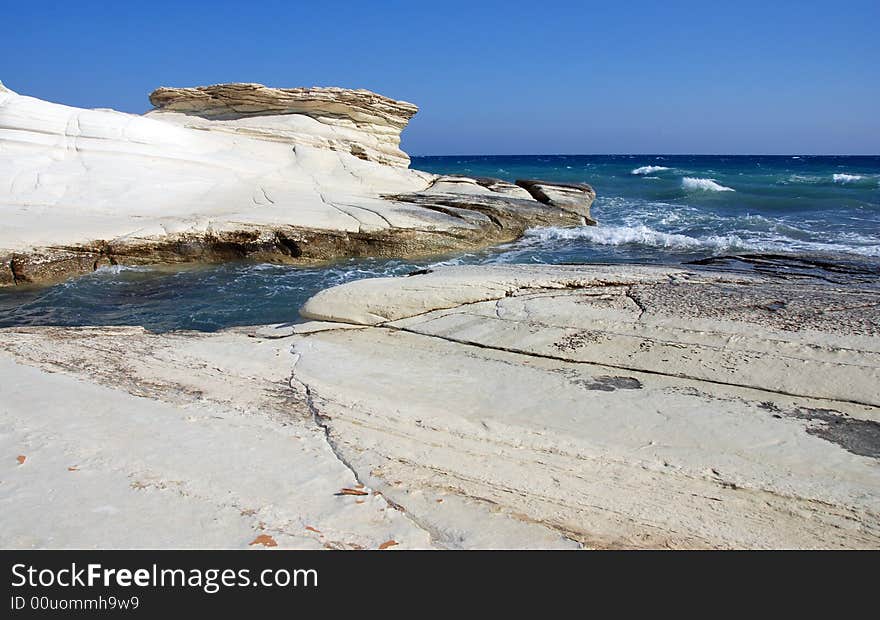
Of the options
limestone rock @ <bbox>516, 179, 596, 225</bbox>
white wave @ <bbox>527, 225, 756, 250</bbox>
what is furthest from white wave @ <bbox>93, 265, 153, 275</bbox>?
limestone rock @ <bbox>516, 179, 596, 225</bbox>

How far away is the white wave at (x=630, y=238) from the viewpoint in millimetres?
11734

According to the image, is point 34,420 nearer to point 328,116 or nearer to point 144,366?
point 144,366

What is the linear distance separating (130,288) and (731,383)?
7.36 meters

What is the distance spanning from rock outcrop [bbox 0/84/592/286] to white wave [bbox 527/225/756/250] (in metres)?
0.62

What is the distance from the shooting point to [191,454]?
295cm

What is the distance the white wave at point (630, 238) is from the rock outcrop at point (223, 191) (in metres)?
0.62

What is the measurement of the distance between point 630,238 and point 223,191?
25.2 feet

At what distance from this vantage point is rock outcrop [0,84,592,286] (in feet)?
31.9

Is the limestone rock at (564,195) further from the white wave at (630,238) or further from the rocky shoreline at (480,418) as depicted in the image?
the rocky shoreline at (480,418)

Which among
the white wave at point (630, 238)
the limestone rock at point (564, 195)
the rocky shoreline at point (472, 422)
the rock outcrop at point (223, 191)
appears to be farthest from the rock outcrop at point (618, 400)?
the limestone rock at point (564, 195)

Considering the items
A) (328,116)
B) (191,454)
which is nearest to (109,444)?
(191,454)

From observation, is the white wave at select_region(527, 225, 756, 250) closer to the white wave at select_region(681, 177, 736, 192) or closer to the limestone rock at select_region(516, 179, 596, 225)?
the limestone rock at select_region(516, 179, 596, 225)

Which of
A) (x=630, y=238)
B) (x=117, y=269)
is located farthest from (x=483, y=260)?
(x=117, y=269)

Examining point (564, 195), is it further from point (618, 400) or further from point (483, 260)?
point (618, 400)
